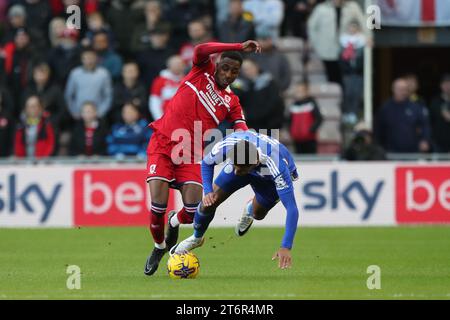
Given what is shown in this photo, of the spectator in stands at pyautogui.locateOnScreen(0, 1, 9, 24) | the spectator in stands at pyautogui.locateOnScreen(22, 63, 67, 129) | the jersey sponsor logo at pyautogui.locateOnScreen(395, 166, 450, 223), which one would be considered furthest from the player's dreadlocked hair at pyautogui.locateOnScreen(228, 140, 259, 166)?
the spectator in stands at pyautogui.locateOnScreen(0, 1, 9, 24)

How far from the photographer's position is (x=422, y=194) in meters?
20.2

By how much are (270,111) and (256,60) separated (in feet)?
4.18

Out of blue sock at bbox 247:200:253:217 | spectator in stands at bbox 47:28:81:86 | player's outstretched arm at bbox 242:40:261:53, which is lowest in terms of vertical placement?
blue sock at bbox 247:200:253:217

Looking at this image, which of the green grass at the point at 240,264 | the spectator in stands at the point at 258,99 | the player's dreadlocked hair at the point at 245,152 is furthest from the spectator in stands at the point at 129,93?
the player's dreadlocked hair at the point at 245,152

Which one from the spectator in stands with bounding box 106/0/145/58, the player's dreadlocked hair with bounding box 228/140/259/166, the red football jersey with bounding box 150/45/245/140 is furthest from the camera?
the spectator in stands with bounding box 106/0/145/58

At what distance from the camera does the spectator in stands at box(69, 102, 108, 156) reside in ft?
68.2

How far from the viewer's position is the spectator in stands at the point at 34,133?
2078 centimetres

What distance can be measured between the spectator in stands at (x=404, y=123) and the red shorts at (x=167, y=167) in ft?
28.3

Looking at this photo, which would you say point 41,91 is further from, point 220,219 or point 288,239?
point 288,239

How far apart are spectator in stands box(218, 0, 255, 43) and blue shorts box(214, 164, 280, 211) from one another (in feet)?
26.3

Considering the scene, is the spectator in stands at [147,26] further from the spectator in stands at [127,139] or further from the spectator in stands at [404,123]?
the spectator in stands at [404,123]

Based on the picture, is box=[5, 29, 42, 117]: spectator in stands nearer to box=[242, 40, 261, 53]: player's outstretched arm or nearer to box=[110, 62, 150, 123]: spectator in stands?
box=[110, 62, 150, 123]: spectator in stands

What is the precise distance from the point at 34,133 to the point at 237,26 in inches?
152

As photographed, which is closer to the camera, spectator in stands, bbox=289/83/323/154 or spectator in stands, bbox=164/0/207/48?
spectator in stands, bbox=289/83/323/154
